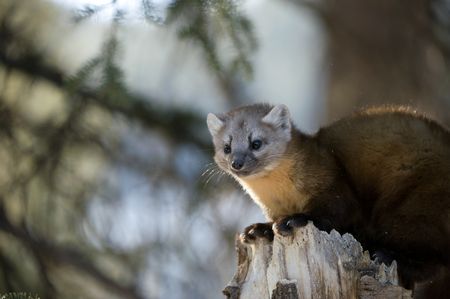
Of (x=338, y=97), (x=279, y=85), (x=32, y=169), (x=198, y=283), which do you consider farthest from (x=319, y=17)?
(x=32, y=169)

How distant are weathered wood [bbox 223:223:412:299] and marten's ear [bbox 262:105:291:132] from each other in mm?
1606

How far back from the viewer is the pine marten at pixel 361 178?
5828 millimetres

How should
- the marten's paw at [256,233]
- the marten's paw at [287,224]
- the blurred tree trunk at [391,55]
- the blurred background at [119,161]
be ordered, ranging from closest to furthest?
the marten's paw at [287,224], the marten's paw at [256,233], the blurred background at [119,161], the blurred tree trunk at [391,55]

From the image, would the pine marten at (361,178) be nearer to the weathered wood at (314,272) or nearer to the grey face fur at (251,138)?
the grey face fur at (251,138)

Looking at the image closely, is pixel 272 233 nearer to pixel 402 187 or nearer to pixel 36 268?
pixel 402 187

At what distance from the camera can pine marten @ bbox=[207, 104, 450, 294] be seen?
5.83 meters

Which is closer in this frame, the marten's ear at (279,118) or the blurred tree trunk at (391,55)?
the marten's ear at (279,118)

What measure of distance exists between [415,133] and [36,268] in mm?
3298

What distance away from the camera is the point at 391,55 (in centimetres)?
1036

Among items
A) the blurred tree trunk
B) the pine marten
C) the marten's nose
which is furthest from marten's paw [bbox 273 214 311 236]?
the blurred tree trunk

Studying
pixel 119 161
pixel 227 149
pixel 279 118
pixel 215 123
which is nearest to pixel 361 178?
pixel 279 118

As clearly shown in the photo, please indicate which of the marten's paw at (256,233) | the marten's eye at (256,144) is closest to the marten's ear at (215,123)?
the marten's eye at (256,144)

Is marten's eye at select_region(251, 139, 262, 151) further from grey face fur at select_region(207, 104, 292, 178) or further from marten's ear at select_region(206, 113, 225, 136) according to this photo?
marten's ear at select_region(206, 113, 225, 136)

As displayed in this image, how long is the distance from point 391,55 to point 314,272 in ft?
18.6
